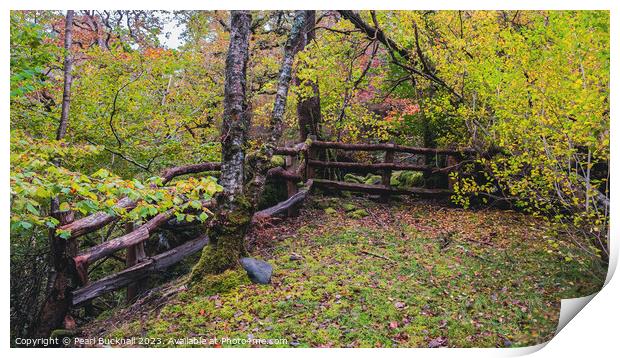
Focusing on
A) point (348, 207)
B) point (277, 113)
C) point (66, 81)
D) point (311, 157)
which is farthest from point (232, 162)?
point (311, 157)

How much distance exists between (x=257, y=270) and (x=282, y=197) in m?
2.33

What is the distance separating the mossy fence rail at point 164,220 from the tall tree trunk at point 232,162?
1.90 feet

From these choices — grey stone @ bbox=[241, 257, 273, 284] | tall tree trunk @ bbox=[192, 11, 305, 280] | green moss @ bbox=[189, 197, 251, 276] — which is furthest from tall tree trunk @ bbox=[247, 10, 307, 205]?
grey stone @ bbox=[241, 257, 273, 284]

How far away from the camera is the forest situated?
3510 mm

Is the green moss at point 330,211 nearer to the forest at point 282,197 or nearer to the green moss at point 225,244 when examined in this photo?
the forest at point 282,197

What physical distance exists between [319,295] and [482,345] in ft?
4.97

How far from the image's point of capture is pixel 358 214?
20.6ft

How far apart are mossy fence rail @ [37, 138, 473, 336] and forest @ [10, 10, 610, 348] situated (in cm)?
2

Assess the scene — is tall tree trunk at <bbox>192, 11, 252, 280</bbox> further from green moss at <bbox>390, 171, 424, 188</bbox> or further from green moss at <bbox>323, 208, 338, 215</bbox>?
green moss at <bbox>390, 171, 424, 188</bbox>

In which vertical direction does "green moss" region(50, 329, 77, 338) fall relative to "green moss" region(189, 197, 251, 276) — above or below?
below

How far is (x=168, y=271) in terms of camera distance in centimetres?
489

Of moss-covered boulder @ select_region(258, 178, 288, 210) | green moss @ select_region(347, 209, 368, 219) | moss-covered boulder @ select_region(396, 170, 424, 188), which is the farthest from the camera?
moss-covered boulder @ select_region(396, 170, 424, 188)

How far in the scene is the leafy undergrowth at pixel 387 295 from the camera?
11.4ft

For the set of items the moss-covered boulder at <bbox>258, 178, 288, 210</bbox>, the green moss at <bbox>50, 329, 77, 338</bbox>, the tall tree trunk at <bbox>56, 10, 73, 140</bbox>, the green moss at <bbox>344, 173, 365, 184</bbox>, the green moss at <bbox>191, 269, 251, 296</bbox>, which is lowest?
the green moss at <bbox>50, 329, 77, 338</bbox>
